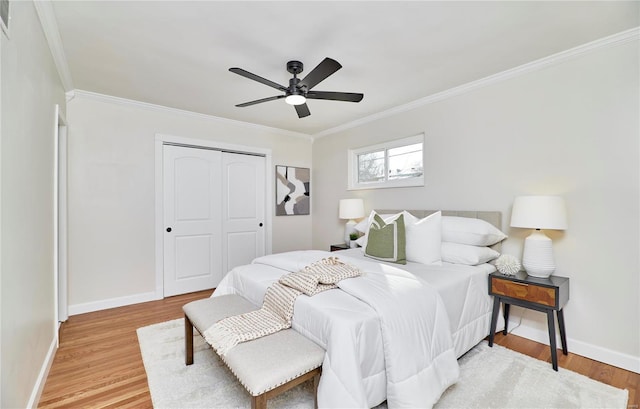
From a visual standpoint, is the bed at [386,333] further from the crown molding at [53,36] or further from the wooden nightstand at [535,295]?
the crown molding at [53,36]

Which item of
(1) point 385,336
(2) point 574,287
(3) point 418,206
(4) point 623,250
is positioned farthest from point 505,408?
(3) point 418,206

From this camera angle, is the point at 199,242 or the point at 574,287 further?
the point at 199,242

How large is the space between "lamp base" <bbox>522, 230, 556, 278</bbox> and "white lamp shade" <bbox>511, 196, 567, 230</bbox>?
Result: 131mm

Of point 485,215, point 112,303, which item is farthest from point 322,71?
point 112,303

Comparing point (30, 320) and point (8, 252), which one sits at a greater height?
point (8, 252)

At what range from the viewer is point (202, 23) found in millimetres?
2012

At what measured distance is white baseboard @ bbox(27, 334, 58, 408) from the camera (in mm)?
1666

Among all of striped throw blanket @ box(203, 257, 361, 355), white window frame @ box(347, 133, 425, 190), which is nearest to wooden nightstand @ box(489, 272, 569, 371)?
striped throw blanket @ box(203, 257, 361, 355)

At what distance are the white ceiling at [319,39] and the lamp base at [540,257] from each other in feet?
5.04

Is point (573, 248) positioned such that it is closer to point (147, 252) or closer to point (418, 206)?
point (418, 206)

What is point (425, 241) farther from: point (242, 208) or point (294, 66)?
point (242, 208)

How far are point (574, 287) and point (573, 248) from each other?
318 mm

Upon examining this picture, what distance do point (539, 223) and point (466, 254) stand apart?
0.59 meters

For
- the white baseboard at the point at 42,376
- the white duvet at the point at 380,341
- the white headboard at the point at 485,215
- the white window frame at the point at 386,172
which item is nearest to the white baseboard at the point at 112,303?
the white baseboard at the point at 42,376
